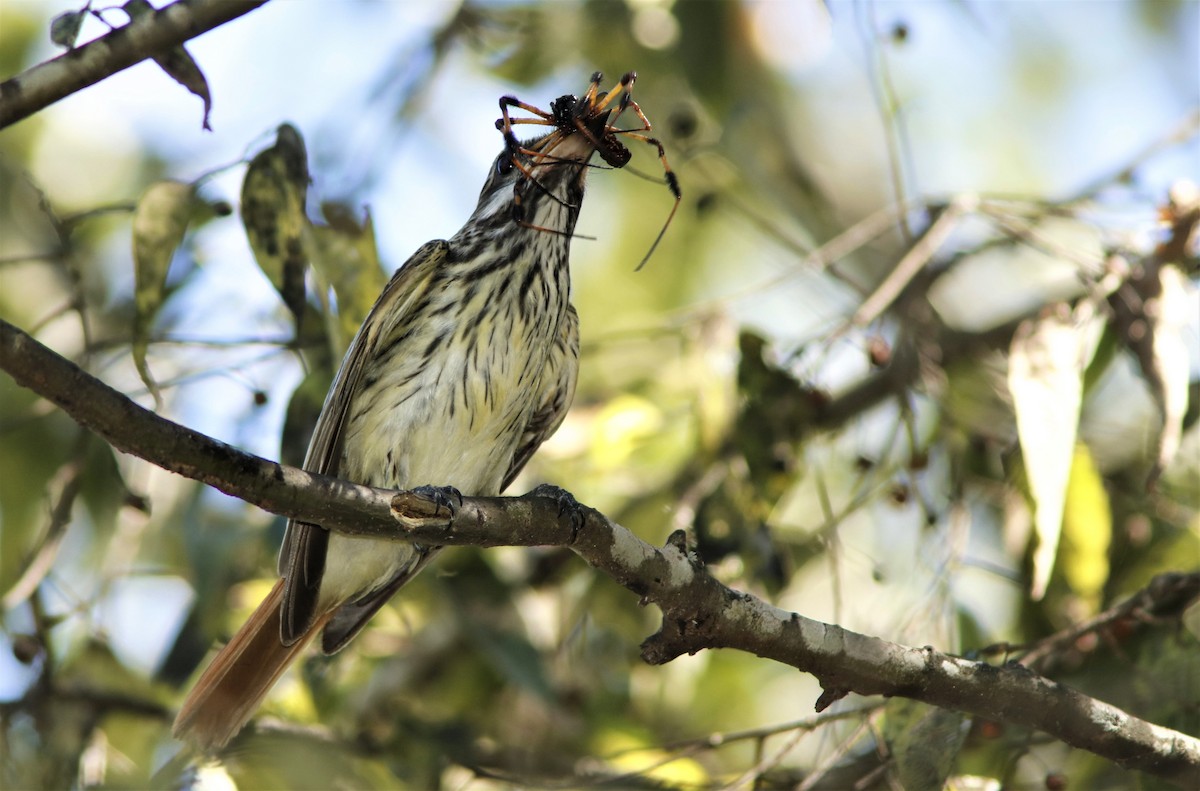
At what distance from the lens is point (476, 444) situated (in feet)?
11.4

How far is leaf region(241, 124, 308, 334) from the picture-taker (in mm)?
3227

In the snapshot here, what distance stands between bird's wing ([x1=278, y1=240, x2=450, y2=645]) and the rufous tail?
8cm

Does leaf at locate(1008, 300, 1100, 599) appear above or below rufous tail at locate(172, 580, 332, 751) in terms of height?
above

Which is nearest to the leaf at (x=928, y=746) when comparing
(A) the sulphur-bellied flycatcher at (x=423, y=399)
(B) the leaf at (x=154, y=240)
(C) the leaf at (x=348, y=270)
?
(A) the sulphur-bellied flycatcher at (x=423, y=399)

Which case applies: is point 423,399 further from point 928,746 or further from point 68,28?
point 928,746

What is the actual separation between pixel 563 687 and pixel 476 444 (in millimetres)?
1292

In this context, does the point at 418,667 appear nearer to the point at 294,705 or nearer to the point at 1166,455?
the point at 294,705

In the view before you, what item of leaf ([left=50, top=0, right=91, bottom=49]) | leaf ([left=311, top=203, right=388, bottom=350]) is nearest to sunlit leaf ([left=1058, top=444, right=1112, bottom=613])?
leaf ([left=311, top=203, right=388, bottom=350])

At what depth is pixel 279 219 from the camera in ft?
10.7

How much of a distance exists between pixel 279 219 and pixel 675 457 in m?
2.07

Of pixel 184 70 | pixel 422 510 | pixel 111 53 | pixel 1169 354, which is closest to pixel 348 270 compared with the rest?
pixel 184 70

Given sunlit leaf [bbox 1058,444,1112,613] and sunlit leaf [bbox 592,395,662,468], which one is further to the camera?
sunlit leaf [bbox 592,395,662,468]

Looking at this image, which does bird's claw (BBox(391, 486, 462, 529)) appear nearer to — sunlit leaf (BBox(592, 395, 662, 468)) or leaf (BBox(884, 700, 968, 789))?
leaf (BBox(884, 700, 968, 789))

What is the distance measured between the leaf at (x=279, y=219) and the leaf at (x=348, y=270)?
0.19 feet
